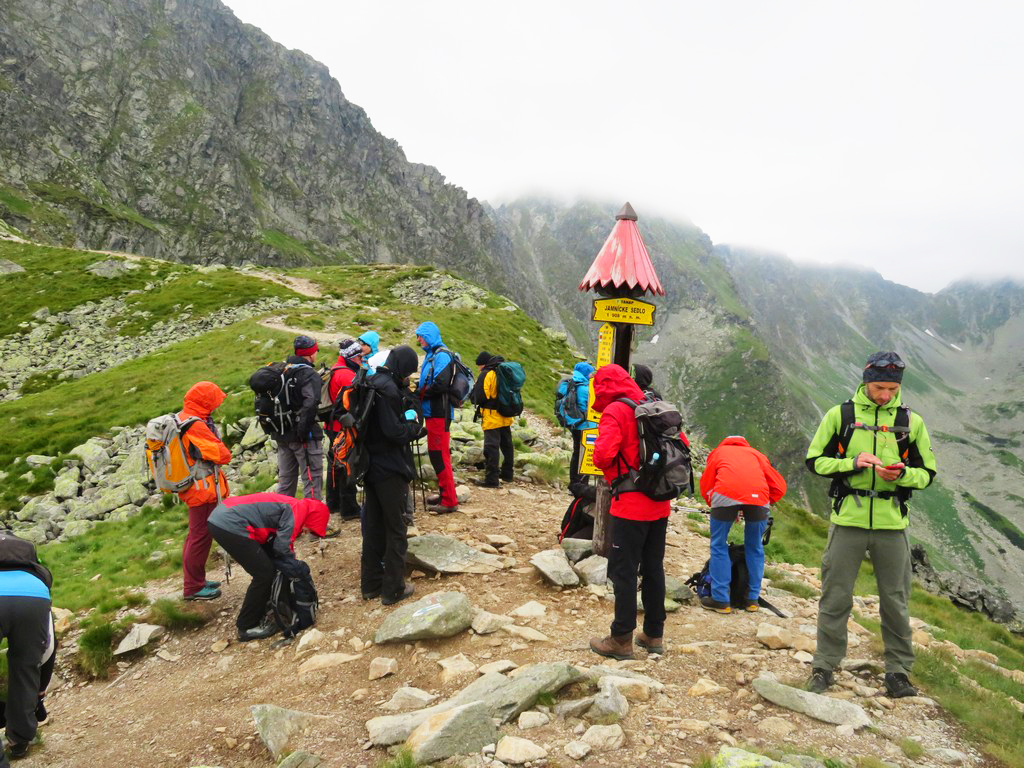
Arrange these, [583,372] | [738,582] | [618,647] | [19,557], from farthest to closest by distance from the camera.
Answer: [583,372], [738,582], [618,647], [19,557]

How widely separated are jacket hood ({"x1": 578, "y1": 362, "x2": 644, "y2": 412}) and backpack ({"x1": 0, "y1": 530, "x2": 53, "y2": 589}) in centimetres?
592

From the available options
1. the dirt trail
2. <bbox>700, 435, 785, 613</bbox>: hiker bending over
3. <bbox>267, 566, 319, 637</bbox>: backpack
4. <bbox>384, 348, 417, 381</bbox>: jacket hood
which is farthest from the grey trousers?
<bbox>700, 435, 785, 613</bbox>: hiker bending over

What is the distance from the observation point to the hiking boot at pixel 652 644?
689 centimetres

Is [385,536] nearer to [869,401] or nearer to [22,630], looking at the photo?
[22,630]

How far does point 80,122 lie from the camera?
376ft

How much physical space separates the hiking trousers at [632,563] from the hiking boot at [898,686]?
8.14ft

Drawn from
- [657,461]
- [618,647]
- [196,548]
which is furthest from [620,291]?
[196,548]

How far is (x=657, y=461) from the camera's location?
6266 millimetres

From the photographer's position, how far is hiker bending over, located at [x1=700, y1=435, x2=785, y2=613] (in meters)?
8.48

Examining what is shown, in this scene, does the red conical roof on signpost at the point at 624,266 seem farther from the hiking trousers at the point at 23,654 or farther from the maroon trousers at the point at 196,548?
the hiking trousers at the point at 23,654

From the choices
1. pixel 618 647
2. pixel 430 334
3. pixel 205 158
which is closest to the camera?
pixel 618 647

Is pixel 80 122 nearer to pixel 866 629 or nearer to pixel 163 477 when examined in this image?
pixel 163 477

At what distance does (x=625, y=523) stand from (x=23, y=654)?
611 cm

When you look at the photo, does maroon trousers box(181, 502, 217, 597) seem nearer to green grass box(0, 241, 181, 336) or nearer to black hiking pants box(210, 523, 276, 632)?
black hiking pants box(210, 523, 276, 632)
